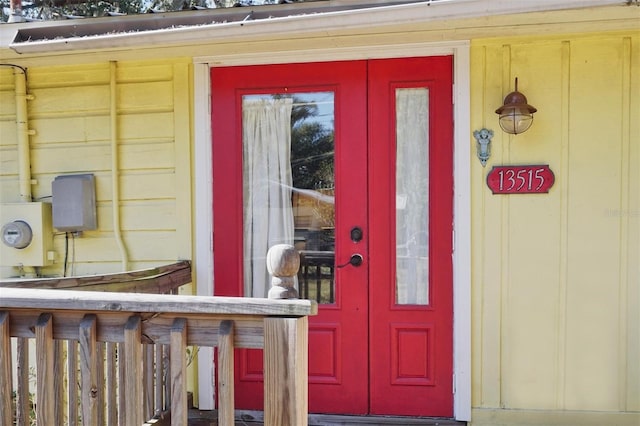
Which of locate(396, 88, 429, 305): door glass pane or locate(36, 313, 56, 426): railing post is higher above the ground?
locate(396, 88, 429, 305): door glass pane

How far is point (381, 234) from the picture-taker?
8.73ft

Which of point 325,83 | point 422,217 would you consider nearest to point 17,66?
point 325,83

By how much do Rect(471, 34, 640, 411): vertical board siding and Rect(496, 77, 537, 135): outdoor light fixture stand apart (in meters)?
0.09

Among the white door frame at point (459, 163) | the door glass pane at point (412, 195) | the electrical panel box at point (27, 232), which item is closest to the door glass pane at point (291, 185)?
the white door frame at point (459, 163)

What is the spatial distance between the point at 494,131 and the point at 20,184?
285 centimetres

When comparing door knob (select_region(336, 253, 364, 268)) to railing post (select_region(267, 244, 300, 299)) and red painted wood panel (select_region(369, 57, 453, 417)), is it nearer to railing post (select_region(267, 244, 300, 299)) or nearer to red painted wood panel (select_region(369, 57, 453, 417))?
red painted wood panel (select_region(369, 57, 453, 417))

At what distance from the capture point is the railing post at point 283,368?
138 centimetres

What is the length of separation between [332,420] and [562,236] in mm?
1613

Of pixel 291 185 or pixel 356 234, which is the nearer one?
pixel 356 234

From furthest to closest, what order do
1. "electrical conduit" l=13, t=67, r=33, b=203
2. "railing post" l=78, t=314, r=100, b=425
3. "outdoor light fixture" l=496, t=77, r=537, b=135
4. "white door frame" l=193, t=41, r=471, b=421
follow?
"electrical conduit" l=13, t=67, r=33, b=203, "white door frame" l=193, t=41, r=471, b=421, "outdoor light fixture" l=496, t=77, r=537, b=135, "railing post" l=78, t=314, r=100, b=425

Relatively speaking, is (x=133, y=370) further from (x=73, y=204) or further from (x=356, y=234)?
(x=73, y=204)

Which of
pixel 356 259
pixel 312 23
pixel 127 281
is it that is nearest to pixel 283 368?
pixel 127 281

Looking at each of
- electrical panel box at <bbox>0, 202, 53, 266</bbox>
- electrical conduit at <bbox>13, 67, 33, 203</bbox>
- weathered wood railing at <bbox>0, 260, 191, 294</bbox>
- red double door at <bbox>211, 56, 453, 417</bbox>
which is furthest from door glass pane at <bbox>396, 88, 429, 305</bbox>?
electrical conduit at <bbox>13, 67, 33, 203</bbox>

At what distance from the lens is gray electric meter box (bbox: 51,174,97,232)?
9.27ft
